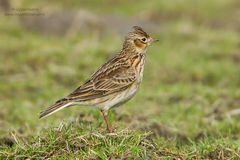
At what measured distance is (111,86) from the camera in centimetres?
722

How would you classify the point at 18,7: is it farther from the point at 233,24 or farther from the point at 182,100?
the point at 182,100

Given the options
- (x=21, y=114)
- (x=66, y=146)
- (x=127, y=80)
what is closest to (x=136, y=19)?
(x=21, y=114)

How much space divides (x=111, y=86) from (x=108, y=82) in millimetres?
88

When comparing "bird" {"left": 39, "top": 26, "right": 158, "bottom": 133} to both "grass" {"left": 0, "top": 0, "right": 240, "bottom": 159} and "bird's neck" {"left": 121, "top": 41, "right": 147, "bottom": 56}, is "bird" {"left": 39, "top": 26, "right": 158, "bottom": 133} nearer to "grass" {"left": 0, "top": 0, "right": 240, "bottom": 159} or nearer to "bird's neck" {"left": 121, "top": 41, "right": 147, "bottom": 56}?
"bird's neck" {"left": 121, "top": 41, "right": 147, "bottom": 56}

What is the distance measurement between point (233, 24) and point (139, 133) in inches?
453

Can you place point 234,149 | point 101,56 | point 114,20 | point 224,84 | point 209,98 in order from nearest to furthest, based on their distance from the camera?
point 234,149 < point 209,98 < point 224,84 < point 101,56 < point 114,20

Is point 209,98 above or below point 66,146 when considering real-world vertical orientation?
below

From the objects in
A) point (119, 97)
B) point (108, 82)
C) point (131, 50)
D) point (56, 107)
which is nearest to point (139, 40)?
point (131, 50)

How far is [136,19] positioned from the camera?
56.6ft

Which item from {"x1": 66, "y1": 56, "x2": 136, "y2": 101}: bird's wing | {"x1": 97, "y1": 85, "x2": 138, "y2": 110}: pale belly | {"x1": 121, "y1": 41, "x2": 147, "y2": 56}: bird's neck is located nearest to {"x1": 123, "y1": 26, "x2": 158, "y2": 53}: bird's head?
{"x1": 121, "y1": 41, "x2": 147, "y2": 56}: bird's neck

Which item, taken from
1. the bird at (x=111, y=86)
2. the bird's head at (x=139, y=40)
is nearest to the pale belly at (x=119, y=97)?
the bird at (x=111, y=86)

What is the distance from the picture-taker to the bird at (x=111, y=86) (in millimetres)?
7020

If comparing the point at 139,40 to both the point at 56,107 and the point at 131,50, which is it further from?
the point at 56,107

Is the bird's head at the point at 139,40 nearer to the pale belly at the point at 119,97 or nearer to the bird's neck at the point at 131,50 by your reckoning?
the bird's neck at the point at 131,50
